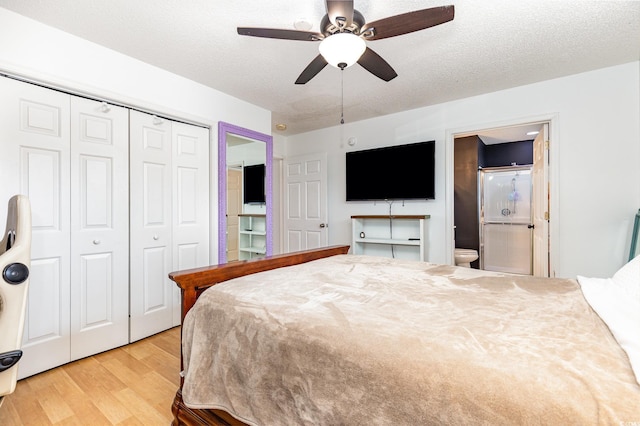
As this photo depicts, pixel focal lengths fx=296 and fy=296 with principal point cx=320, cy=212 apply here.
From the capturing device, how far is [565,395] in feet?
2.18

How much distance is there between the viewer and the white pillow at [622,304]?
0.83 meters

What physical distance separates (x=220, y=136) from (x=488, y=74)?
2.81 m

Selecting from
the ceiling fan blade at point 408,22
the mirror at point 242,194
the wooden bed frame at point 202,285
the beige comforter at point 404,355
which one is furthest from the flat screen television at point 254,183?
the ceiling fan blade at point 408,22

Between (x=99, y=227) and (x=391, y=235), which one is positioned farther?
(x=391, y=235)

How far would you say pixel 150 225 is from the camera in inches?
107

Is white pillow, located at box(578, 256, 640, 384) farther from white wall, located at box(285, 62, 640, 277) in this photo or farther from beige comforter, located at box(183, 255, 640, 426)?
white wall, located at box(285, 62, 640, 277)

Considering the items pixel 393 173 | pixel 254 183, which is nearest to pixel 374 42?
pixel 393 173

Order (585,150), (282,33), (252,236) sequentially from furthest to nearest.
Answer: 1. (252,236)
2. (585,150)
3. (282,33)

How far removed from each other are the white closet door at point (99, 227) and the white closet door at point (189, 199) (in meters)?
0.44

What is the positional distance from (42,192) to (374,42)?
2.70 m

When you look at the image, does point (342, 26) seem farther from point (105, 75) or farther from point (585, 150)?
point (585, 150)

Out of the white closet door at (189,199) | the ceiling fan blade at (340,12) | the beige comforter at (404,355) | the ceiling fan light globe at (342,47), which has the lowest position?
the beige comforter at (404,355)

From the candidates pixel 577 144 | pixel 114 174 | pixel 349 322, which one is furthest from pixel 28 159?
pixel 577 144

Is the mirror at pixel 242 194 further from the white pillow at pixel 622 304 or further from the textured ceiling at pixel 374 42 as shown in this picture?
the white pillow at pixel 622 304
